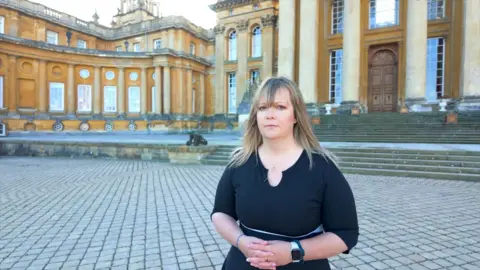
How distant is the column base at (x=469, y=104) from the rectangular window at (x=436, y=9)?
20.2ft

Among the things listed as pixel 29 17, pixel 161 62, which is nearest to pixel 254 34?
pixel 161 62

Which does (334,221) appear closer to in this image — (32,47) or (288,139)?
(288,139)

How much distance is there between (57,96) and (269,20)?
2121 centimetres

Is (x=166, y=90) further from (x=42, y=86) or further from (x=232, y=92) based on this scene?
(x=42, y=86)

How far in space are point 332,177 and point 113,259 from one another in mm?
3013

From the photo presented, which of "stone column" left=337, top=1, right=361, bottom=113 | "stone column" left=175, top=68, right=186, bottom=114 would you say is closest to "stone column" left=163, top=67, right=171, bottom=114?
"stone column" left=175, top=68, right=186, bottom=114

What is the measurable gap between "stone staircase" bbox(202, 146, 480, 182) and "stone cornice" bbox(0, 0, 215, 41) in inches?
1257

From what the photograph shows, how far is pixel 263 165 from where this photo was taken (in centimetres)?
157

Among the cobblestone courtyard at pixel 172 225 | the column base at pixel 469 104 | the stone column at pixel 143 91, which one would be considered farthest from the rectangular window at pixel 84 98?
the column base at pixel 469 104

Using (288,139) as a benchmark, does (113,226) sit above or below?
below

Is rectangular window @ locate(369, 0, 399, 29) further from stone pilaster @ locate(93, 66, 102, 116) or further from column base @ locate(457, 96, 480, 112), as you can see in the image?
stone pilaster @ locate(93, 66, 102, 116)

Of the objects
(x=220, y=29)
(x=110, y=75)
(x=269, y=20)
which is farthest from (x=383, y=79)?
(x=110, y=75)

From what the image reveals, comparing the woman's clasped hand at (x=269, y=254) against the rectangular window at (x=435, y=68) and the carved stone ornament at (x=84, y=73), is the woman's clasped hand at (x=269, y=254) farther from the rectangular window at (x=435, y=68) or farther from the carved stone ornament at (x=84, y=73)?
the carved stone ornament at (x=84, y=73)

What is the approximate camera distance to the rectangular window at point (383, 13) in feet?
62.0
